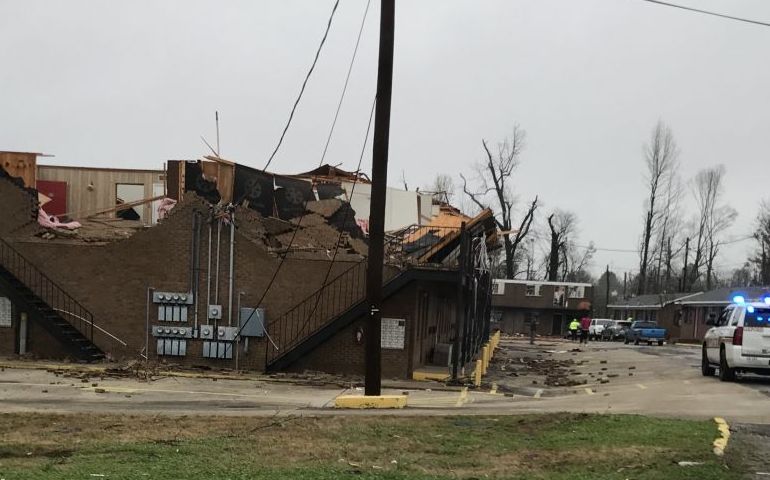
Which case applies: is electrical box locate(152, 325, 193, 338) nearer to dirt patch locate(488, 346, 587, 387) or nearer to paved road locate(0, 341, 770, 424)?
paved road locate(0, 341, 770, 424)

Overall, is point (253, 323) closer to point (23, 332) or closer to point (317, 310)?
point (317, 310)

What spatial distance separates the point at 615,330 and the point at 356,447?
54689 millimetres

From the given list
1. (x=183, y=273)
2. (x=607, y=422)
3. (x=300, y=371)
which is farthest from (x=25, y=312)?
(x=607, y=422)

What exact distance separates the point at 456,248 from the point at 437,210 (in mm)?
8526

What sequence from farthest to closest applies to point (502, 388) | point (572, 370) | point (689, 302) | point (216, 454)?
1. point (689, 302)
2. point (572, 370)
3. point (502, 388)
4. point (216, 454)

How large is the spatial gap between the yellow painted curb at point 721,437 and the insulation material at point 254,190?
15250 millimetres

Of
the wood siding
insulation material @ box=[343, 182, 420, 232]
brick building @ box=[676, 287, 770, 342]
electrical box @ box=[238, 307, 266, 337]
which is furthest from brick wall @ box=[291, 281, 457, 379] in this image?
brick building @ box=[676, 287, 770, 342]

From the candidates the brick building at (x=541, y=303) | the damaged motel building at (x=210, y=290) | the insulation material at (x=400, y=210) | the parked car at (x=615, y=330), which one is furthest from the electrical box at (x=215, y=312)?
the brick building at (x=541, y=303)

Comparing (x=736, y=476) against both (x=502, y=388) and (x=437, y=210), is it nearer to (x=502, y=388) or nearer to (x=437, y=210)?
(x=502, y=388)

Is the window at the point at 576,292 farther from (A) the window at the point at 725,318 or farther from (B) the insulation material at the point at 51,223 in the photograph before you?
(B) the insulation material at the point at 51,223

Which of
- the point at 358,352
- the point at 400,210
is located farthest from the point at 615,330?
the point at 358,352

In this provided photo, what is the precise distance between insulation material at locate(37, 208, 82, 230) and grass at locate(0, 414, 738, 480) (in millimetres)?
11999

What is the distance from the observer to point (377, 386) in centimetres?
1301

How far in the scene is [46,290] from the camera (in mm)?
19891
